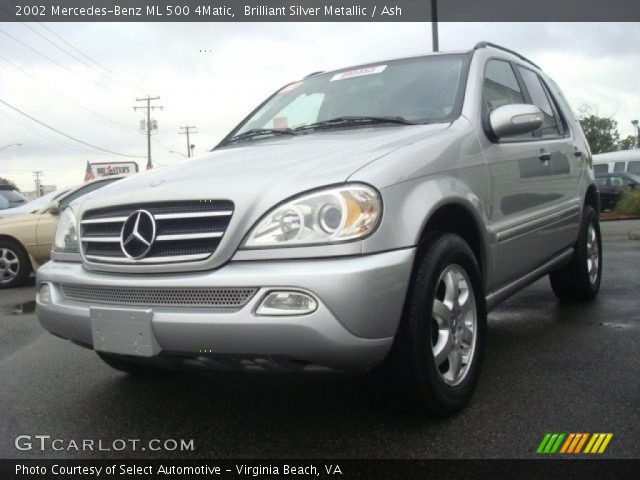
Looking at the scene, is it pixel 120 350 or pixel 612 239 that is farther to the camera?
pixel 612 239

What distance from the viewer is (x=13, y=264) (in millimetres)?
8094

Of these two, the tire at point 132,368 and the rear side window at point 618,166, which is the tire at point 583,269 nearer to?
the tire at point 132,368

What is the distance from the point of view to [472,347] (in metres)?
2.93

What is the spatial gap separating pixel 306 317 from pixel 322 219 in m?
0.37

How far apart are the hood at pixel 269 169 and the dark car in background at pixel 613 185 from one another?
60.3ft

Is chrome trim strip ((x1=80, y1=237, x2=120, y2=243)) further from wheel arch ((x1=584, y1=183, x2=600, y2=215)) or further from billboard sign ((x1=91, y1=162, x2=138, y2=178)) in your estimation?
billboard sign ((x1=91, y1=162, x2=138, y2=178))

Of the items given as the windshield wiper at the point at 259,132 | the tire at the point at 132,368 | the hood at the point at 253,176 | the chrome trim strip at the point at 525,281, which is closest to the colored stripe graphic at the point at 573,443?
the chrome trim strip at the point at 525,281

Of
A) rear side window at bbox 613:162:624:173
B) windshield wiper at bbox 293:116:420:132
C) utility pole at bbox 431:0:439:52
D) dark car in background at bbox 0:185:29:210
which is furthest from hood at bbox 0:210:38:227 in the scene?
rear side window at bbox 613:162:624:173

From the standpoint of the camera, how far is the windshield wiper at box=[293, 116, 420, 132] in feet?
10.6

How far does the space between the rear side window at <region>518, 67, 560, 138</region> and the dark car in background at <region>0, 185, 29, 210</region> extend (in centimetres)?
859

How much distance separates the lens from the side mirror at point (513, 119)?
321 cm

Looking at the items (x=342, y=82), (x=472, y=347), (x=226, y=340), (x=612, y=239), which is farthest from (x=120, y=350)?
(x=612, y=239)

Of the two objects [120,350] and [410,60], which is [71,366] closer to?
[120,350]

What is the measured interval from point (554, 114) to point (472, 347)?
2462mm
